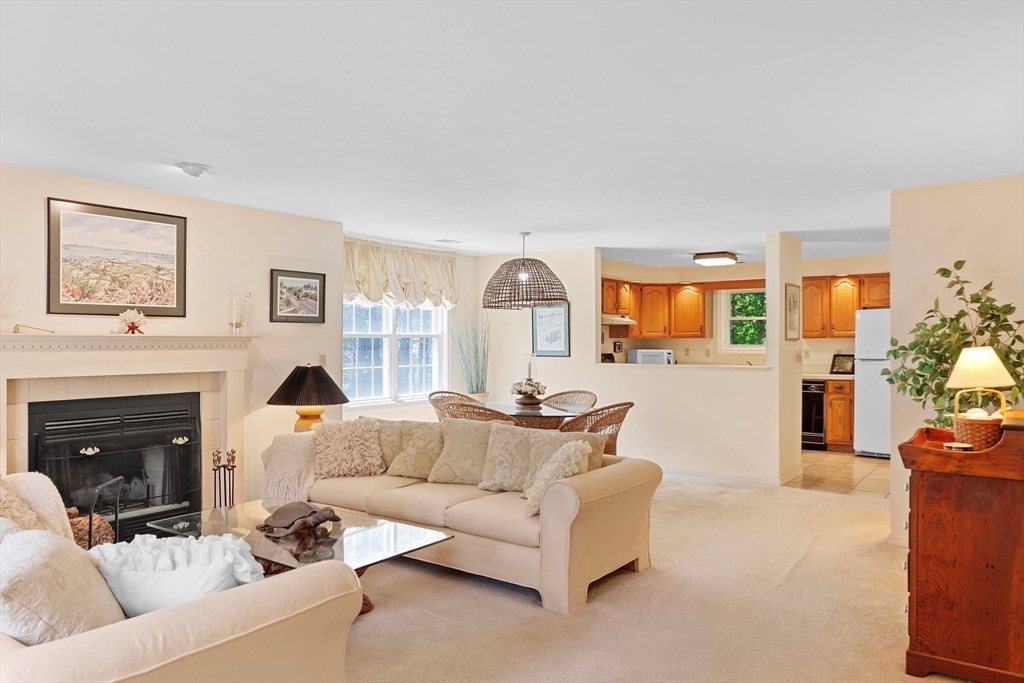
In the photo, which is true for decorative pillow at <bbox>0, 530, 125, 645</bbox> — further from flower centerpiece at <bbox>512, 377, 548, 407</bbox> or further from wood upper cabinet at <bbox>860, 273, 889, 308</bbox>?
wood upper cabinet at <bbox>860, 273, 889, 308</bbox>

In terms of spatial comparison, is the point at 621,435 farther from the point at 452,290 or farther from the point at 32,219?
the point at 32,219

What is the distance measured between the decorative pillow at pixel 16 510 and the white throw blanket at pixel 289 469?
1617 millimetres

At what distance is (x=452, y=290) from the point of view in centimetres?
783

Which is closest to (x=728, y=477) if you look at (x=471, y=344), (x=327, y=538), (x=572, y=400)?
(x=572, y=400)

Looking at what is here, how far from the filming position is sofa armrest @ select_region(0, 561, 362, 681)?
4.77 feet

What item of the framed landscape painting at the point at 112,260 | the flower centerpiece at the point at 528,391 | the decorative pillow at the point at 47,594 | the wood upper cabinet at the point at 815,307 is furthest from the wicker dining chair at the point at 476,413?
the wood upper cabinet at the point at 815,307

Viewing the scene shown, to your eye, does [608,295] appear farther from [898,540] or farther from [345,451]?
[345,451]

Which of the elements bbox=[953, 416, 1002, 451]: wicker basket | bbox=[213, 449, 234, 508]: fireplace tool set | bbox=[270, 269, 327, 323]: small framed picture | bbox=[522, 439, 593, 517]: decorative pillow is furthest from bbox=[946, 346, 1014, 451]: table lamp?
bbox=[270, 269, 327, 323]: small framed picture

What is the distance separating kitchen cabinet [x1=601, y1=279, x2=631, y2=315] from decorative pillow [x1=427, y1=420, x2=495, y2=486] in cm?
377

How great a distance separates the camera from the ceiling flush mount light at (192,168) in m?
3.89

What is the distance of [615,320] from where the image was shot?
26.7 feet

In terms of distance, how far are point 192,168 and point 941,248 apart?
4.41m

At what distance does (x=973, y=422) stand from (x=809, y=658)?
3.80 ft

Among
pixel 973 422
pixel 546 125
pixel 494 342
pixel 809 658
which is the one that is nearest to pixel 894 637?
pixel 809 658
